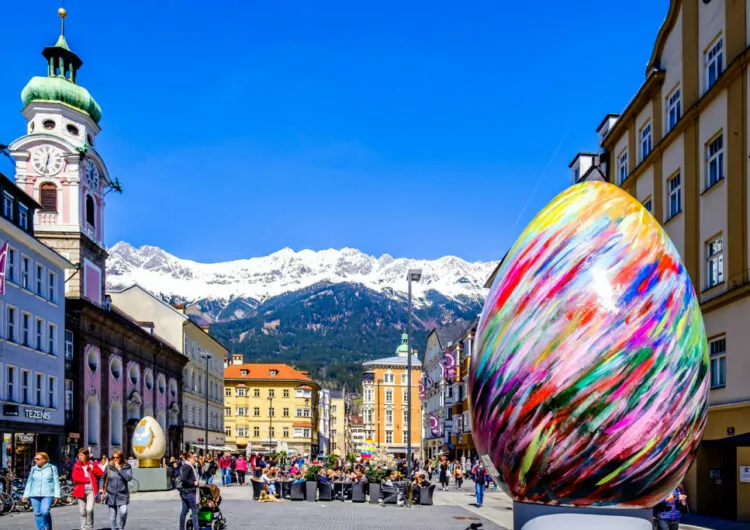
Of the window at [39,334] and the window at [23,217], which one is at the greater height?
the window at [23,217]

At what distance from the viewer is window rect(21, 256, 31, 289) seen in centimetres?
3772

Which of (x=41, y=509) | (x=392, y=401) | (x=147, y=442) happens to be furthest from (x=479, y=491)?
Result: (x=392, y=401)

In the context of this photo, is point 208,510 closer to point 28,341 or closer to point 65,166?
point 28,341

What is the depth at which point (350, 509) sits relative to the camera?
28234mm

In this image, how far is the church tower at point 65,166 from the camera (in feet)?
164

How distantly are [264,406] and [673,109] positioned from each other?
318 ft

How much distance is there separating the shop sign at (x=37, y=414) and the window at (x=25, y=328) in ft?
9.47

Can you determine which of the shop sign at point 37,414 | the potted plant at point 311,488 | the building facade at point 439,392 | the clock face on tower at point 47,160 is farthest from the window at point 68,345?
the building facade at point 439,392

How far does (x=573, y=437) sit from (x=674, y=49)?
23865 millimetres

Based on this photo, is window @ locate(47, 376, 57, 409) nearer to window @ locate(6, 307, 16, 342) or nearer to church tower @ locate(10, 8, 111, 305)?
window @ locate(6, 307, 16, 342)

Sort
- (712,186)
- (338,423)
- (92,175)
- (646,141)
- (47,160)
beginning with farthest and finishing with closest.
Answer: (338,423) < (92,175) < (47,160) < (646,141) < (712,186)

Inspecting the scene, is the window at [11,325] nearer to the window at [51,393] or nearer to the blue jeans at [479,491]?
the window at [51,393]

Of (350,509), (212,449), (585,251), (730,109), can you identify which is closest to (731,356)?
(730,109)

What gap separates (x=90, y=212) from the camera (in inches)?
2094
